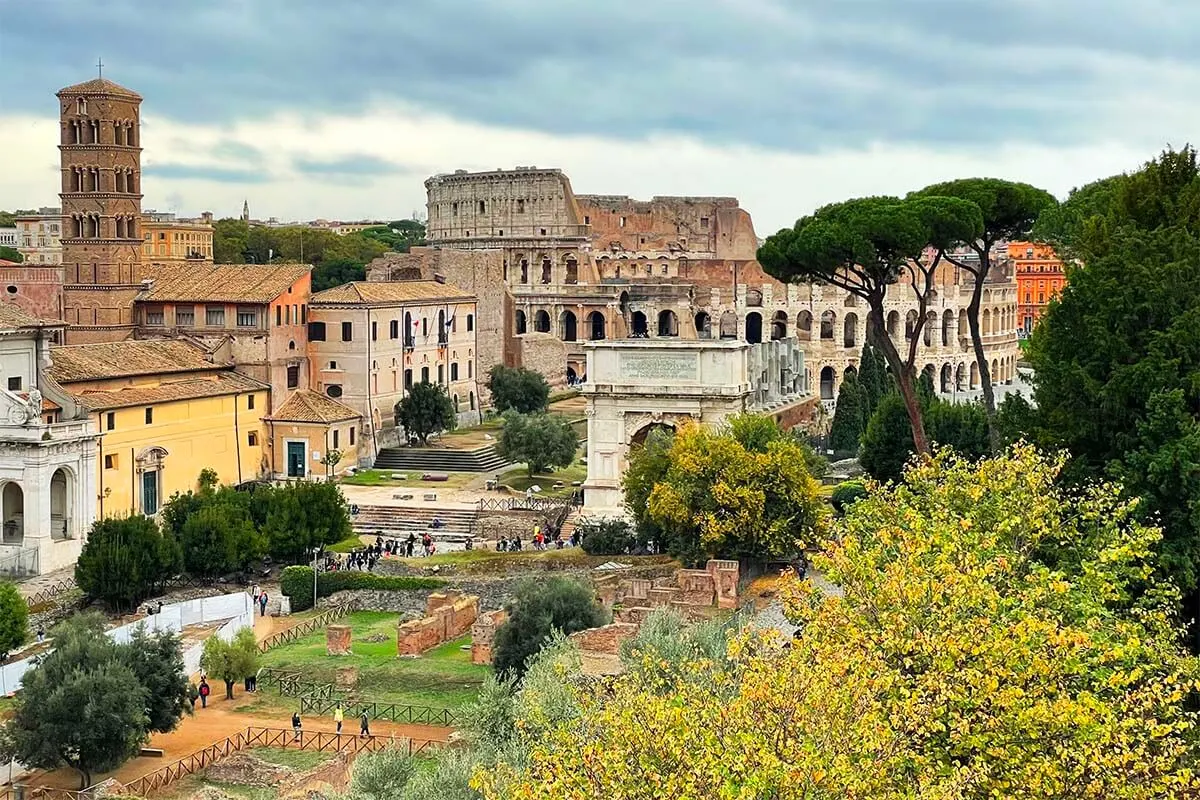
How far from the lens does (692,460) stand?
110 ft

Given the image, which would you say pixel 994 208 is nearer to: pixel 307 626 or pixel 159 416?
pixel 307 626

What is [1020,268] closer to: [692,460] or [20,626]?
[692,460]

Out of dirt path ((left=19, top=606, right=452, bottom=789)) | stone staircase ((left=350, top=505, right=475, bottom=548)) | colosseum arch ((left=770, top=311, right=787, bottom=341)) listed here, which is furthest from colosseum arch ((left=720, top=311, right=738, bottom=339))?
dirt path ((left=19, top=606, right=452, bottom=789))

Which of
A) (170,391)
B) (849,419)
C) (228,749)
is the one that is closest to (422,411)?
(170,391)

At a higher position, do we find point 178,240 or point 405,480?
point 178,240

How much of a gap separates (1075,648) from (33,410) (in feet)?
98.6

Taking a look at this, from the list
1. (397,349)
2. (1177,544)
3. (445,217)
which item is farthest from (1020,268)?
(1177,544)

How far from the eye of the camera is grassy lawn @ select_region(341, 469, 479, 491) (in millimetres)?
48656

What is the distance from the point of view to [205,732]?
80.9 ft

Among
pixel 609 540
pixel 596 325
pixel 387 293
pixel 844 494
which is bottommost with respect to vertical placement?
pixel 609 540

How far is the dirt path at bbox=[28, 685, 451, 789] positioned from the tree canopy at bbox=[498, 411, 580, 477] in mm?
23851

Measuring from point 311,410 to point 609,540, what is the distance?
1615 centimetres

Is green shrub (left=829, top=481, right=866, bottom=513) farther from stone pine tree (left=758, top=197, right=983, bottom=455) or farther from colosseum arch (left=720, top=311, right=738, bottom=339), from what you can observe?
colosseum arch (left=720, top=311, right=738, bottom=339)

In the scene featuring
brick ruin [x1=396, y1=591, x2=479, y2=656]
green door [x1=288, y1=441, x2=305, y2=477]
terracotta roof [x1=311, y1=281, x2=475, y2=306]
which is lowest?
brick ruin [x1=396, y1=591, x2=479, y2=656]
